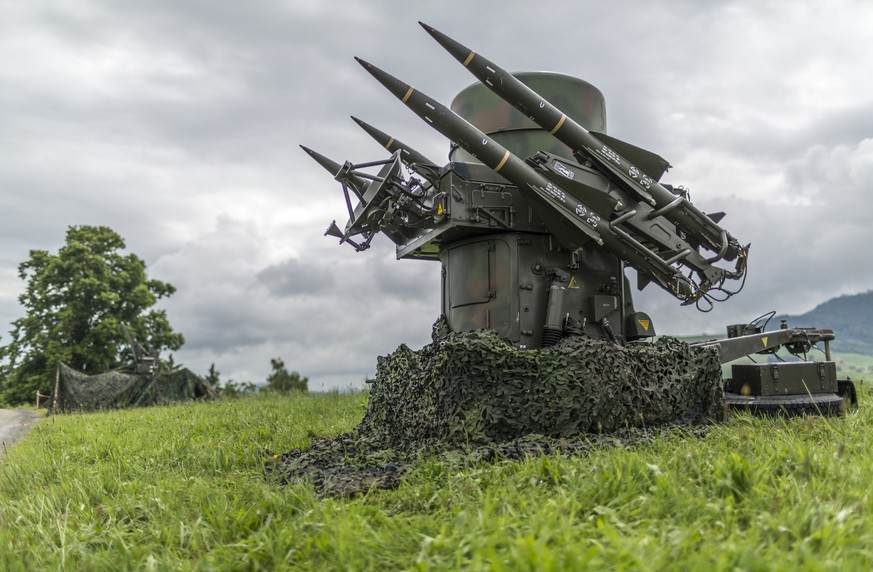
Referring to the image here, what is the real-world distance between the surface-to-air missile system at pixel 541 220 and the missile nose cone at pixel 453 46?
15 millimetres

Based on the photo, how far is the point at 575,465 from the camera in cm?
532

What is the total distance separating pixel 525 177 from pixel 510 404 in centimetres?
289

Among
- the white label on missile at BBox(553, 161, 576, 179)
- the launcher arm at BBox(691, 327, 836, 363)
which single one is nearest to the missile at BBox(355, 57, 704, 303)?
the white label on missile at BBox(553, 161, 576, 179)

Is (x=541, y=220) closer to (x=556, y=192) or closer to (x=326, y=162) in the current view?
(x=556, y=192)

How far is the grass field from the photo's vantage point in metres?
3.46

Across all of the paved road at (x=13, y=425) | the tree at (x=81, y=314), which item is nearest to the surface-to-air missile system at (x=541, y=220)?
the paved road at (x=13, y=425)

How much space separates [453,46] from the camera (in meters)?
8.68

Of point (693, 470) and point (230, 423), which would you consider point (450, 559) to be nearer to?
point (693, 470)

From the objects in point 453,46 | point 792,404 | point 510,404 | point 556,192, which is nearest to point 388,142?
point 453,46

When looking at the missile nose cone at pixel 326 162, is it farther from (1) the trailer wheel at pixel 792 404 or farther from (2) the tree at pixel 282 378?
(2) the tree at pixel 282 378

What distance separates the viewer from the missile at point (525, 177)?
845 centimetres

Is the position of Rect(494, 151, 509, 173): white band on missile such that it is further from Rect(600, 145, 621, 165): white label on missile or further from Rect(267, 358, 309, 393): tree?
Rect(267, 358, 309, 393): tree

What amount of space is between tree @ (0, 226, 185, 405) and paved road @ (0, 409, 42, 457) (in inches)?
222

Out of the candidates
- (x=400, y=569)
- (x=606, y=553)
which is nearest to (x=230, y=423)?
(x=400, y=569)
